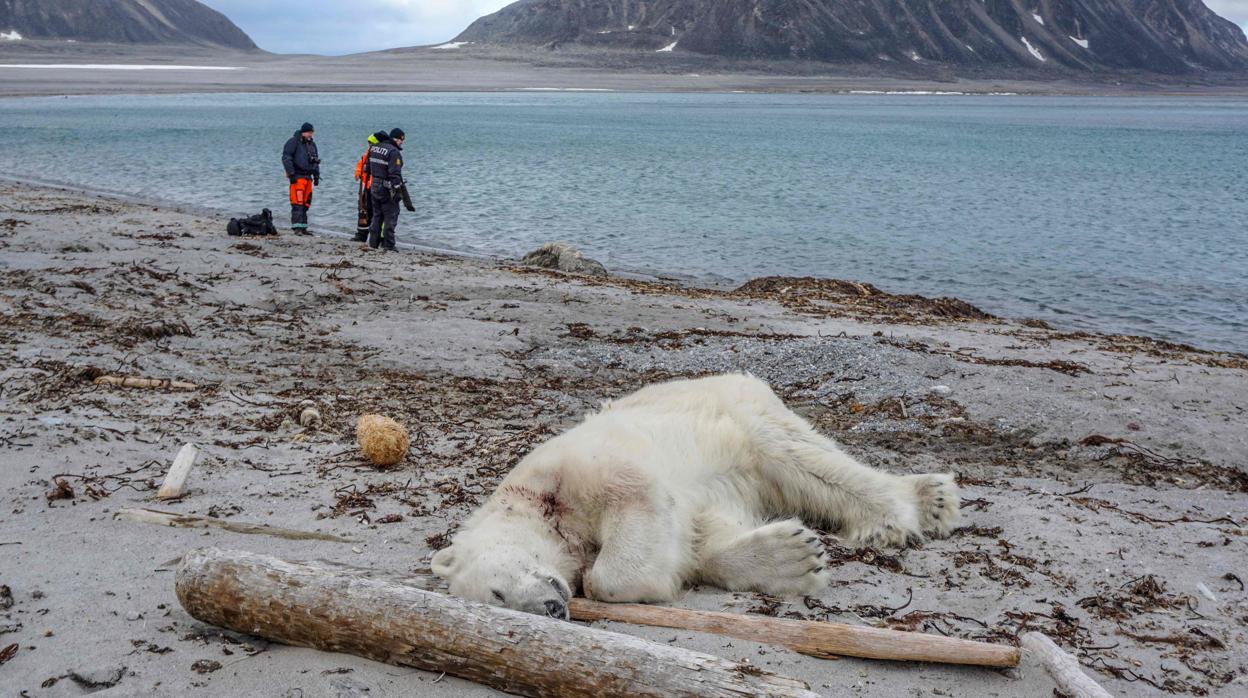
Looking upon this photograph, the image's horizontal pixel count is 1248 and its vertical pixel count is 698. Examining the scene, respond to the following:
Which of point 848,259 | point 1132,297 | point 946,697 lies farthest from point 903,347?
point 848,259

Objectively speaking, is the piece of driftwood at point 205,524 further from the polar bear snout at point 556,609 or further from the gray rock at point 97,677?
the polar bear snout at point 556,609

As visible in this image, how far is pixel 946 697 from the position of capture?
3.23 m

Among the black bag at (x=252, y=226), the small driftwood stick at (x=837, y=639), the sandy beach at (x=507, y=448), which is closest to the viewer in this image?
the small driftwood stick at (x=837, y=639)

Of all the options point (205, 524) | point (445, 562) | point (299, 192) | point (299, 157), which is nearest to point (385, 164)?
point (299, 157)

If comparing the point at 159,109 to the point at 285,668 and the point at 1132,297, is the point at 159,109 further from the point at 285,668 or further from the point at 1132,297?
the point at 285,668

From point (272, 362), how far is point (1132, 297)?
1663cm

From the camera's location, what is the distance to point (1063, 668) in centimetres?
330

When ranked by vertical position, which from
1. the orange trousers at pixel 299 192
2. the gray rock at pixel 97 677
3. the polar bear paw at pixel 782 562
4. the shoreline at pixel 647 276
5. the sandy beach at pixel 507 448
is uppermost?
the orange trousers at pixel 299 192

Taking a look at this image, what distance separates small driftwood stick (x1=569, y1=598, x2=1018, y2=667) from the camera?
3.34 metres

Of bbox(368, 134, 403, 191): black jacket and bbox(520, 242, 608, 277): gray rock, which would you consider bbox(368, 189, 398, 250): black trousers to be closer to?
bbox(368, 134, 403, 191): black jacket

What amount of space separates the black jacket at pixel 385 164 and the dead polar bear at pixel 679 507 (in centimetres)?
1421

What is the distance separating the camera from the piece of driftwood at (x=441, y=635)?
2873 mm

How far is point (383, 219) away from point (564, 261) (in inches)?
148

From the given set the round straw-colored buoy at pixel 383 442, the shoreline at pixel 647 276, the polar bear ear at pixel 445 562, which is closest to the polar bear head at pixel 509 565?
the polar bear ear at pixel 445 562
